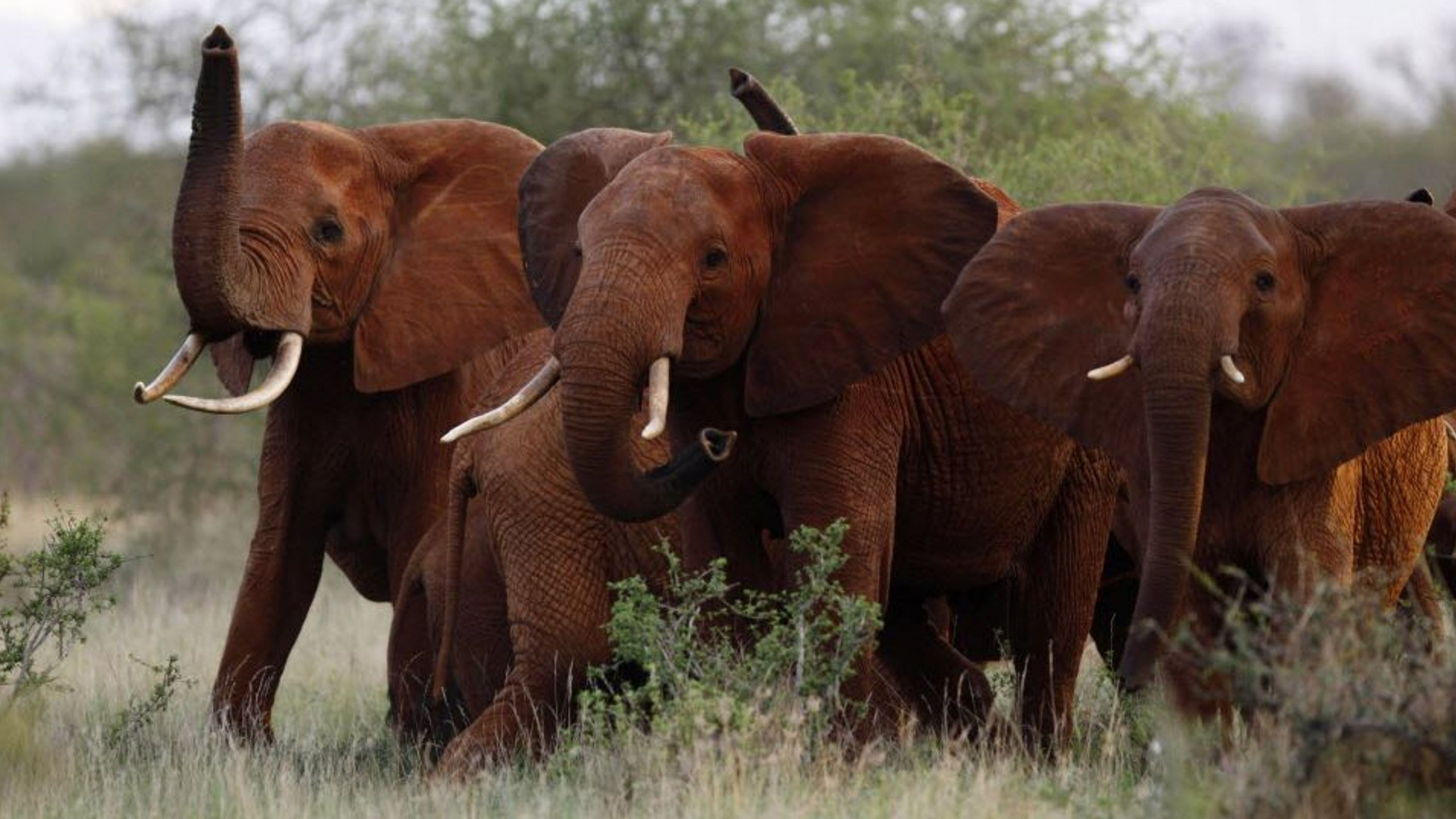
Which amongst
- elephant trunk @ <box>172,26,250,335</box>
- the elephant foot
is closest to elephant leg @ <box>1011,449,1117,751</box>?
the elephant foot

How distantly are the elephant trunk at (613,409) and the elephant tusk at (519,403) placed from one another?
32 cm

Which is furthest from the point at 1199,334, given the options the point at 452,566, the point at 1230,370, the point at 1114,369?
the point at 452,566

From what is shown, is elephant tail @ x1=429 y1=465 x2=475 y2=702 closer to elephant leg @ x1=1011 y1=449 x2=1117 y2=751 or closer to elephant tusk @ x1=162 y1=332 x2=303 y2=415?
elephant tusk @ x1=162 y1=332 x2=303 y2=415

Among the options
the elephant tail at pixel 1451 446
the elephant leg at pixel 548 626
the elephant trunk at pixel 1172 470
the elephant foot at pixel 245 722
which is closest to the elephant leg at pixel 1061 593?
the elephant tail at pixel 1451 446

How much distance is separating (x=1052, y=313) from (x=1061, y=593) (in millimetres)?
1111

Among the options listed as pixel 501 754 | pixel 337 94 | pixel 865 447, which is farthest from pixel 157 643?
pixel 337 94

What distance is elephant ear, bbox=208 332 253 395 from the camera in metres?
9.20

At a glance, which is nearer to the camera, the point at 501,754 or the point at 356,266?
the point at 501,754

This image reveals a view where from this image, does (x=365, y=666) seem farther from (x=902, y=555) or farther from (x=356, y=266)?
(x=902, y=555)

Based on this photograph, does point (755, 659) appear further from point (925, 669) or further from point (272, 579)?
point (272, 579)

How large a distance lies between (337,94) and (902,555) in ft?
35.1

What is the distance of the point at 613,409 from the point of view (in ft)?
23.1

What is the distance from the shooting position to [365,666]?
38.5ft

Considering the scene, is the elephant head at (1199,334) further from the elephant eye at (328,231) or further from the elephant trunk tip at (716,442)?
the elephant eye at (328,231)
